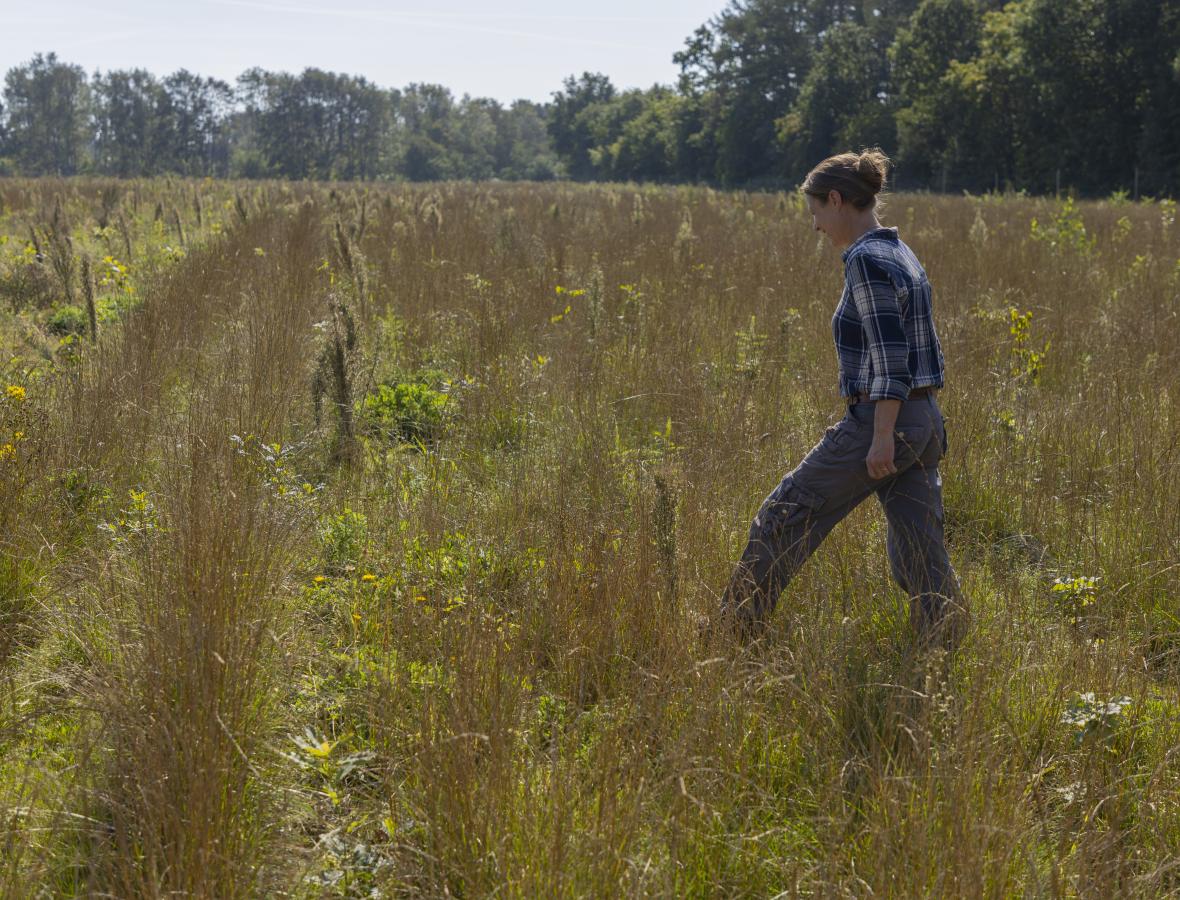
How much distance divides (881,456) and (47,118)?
13250 centimetres

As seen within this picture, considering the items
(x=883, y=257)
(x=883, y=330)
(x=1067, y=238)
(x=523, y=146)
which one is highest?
(x=523, y=146)

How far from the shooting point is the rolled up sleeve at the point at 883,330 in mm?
3160

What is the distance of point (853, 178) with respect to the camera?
3.31m

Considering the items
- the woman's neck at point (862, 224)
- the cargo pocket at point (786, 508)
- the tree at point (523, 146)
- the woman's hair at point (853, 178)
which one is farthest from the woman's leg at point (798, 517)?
the tree at point (523, 146)

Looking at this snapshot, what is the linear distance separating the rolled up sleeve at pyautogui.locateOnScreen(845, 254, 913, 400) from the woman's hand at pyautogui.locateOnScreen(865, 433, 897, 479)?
134mm

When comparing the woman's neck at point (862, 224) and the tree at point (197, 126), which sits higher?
the tree at point (197, 126)

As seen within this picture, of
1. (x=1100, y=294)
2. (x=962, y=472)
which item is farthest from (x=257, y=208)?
(x=962, y=472)

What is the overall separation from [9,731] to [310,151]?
111506 millimetres

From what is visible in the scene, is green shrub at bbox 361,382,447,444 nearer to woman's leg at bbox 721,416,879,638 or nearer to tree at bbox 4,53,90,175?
woman's leg at bbox 721,416,879,638

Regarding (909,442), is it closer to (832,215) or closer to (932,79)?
(832,215)

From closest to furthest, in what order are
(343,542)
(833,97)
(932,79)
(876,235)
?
(876,235) < (343,542) < (932,79) < (833,97)

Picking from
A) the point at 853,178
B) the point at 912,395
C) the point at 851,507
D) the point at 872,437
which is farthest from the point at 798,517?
the point at 853,178

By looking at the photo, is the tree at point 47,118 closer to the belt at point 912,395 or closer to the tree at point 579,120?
the tree at point 579,120

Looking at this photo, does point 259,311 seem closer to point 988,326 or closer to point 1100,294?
point 988,326
